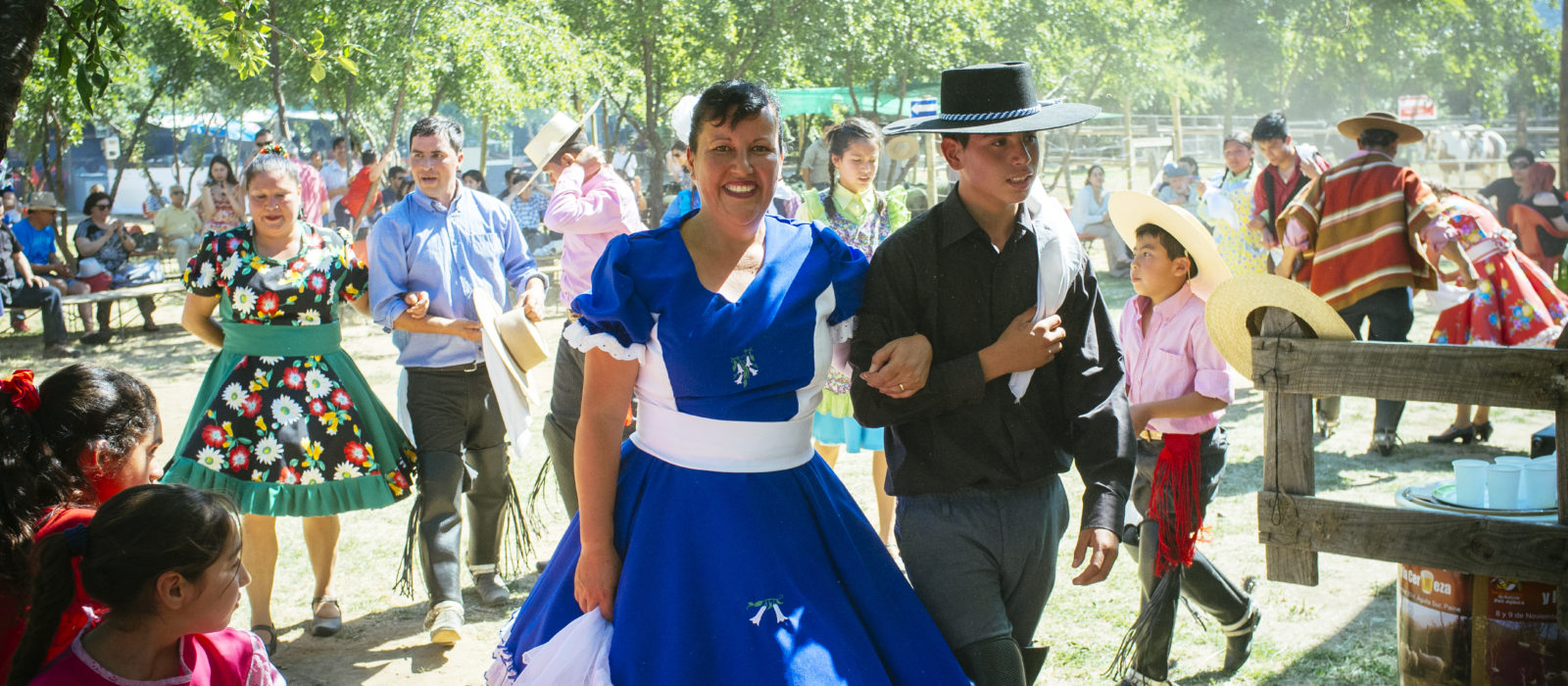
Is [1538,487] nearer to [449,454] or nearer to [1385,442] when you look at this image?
[449,454]

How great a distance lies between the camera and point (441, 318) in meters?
4.84

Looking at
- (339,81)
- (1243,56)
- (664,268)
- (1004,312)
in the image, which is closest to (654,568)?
(664,268)

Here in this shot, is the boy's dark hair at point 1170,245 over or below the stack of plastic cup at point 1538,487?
over

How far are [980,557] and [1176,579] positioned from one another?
1366 millimetres

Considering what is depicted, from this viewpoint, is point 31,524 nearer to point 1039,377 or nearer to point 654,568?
point 654,568

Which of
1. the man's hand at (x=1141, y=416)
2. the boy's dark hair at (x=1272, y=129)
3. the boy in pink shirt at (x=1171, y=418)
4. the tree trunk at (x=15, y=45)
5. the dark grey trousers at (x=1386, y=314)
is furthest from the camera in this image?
the boy's dark hair at (x=1272, y=129)

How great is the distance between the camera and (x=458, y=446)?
505 centimetres

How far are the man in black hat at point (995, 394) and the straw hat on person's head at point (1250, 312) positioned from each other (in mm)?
571

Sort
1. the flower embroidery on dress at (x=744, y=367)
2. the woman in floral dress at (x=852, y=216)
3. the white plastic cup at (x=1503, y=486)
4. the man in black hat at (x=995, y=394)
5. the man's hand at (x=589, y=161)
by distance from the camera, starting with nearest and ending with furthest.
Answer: the flower embroidery on dress at (x=744, y=367), the man in black hat at (x=995, y=394), the white plastic cup at (x=1503, y=486), the woman in floral dress at (x=852, y=216), the man's hand at (x=589, y=161)

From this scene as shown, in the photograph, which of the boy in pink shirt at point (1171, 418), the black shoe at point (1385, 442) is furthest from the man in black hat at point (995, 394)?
the black shoe at point (1385, 442)

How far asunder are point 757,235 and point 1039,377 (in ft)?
2.46

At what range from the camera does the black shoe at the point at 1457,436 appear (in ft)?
25.4

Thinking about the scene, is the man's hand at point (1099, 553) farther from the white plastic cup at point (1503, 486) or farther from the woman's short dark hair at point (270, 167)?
the woman's short dark hair at point (270, 167)

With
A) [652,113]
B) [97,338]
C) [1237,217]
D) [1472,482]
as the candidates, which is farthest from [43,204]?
[1472,482]
